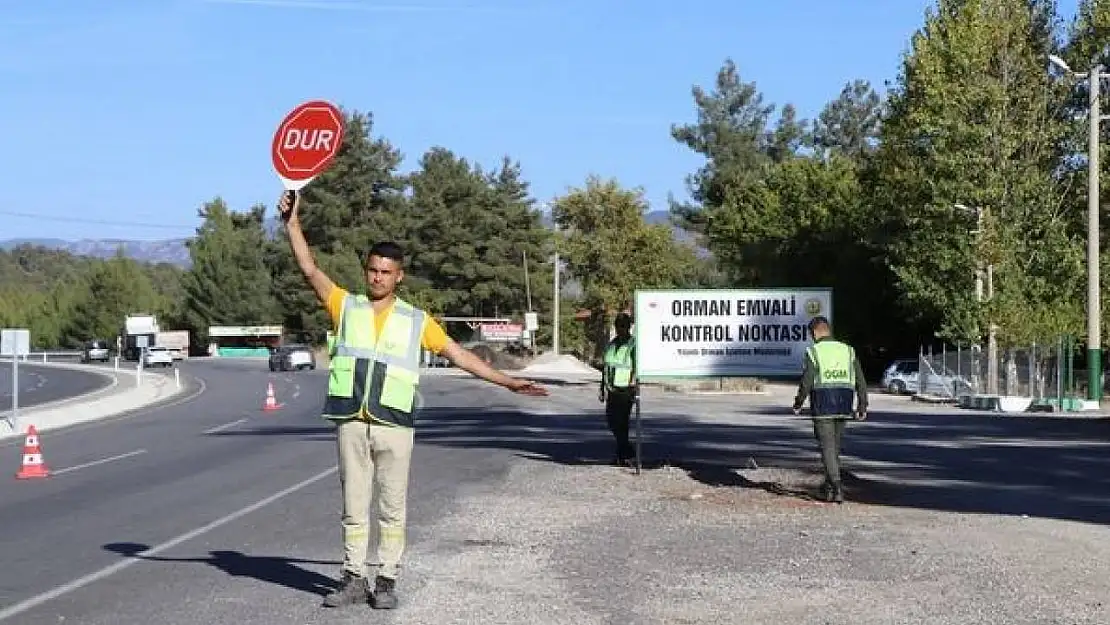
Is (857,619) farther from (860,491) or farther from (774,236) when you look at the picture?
(774,236)

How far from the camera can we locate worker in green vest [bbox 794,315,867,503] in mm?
14430

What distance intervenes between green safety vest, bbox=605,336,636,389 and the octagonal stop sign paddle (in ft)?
30.6

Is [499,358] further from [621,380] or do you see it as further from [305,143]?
[305,143]

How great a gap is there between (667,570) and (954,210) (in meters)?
37.6

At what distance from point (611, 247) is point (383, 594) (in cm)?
7779

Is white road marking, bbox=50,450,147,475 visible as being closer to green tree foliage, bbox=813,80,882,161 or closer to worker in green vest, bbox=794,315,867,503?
worker in green vest, bbox=794,315,867,503

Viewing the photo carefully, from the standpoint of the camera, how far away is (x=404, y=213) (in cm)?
11175

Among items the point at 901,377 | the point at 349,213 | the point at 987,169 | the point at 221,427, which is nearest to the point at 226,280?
the point at 349,213

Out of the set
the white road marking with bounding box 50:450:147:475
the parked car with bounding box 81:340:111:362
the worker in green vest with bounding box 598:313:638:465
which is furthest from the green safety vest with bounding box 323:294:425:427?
the parked car with bounding box 81:340:111:362

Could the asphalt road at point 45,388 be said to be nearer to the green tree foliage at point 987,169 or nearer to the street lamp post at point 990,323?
the street lamp post at point 990,323

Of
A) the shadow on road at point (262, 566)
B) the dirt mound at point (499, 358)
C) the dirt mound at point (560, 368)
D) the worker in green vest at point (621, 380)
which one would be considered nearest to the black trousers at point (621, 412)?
the worker in green vest at point (621, 380)

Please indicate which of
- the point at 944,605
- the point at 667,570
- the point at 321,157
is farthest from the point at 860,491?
the point at 321,157

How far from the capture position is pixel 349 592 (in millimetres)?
8430

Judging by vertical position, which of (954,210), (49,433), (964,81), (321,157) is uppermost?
(964,81)
